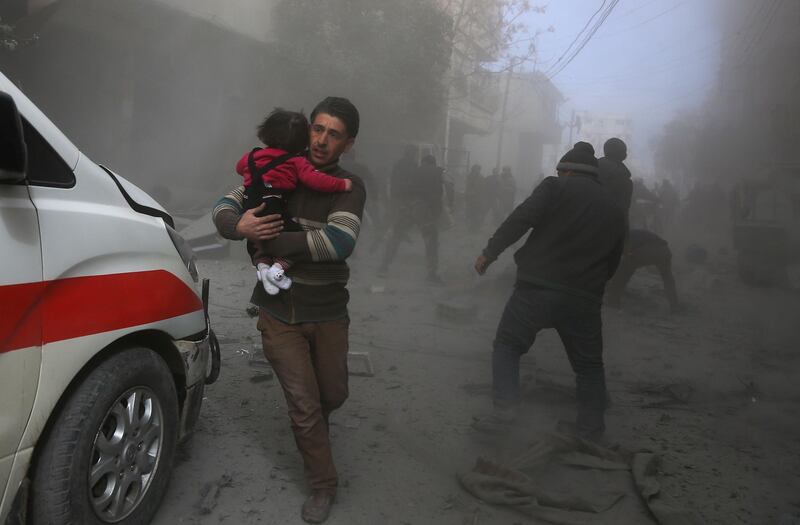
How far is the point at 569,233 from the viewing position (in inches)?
145

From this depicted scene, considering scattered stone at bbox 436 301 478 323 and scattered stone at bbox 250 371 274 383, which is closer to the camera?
scattered stone at bbox 250 371 274 383

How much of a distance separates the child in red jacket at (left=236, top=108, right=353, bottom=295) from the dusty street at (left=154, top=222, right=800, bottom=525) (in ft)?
3.63

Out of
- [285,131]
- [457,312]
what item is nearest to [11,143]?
[285,131]

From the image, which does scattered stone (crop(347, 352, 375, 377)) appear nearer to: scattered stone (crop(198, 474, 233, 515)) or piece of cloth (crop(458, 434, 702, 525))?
piece of cloth (crop(458, 434, 702, 525))

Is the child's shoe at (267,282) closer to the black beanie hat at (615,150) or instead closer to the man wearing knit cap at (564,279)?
the man wearing knit cap at (564,279)

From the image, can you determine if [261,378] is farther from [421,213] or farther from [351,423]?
[421,213]

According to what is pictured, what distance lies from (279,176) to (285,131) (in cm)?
18

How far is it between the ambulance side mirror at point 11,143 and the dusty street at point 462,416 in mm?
1619

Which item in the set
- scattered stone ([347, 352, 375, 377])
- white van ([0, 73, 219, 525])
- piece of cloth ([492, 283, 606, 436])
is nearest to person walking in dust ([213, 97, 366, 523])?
white van ([0, 73, 219, 525])

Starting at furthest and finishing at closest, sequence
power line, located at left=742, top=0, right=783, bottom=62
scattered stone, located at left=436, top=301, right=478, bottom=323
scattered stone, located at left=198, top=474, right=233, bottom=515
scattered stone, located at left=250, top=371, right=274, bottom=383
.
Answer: power line, located at left=742, top=0, right=783, bottom=62, scattered stone, located at left=436, top=301, right=478, bottom=323, scattered stone, located at left=250, top=371, right=274, bottom=383, scattered stone, located at left=198, top=474, right=233, bottom=515

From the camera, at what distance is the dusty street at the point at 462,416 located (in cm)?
299

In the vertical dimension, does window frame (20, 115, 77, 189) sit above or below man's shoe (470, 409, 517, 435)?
above

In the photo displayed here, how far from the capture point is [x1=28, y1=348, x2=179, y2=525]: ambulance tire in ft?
6.46

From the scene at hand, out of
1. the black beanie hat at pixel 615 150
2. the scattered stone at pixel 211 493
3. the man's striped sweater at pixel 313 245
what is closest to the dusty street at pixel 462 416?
the scattered stone at pixel 211 493
